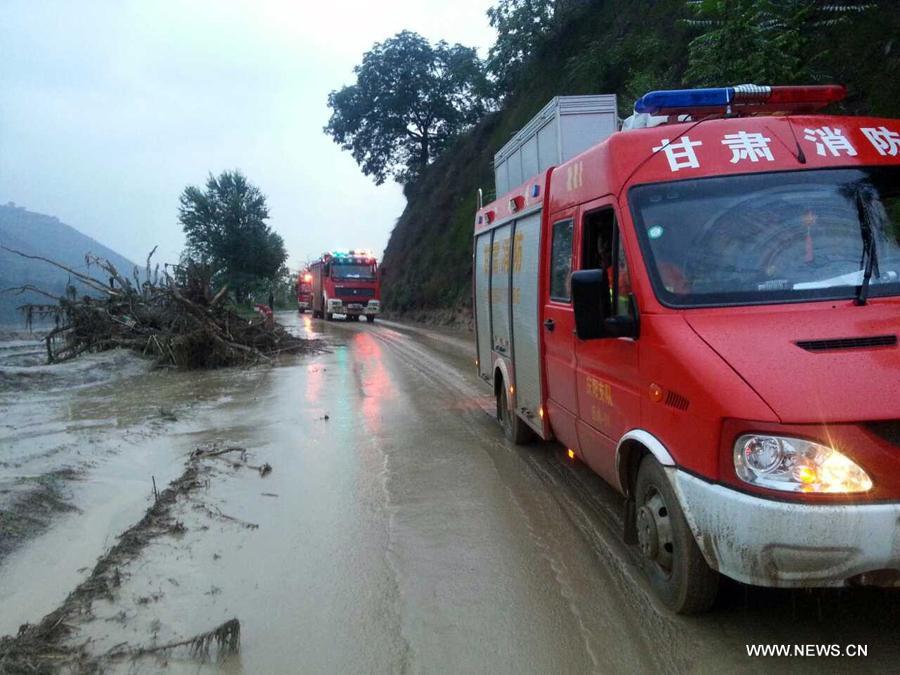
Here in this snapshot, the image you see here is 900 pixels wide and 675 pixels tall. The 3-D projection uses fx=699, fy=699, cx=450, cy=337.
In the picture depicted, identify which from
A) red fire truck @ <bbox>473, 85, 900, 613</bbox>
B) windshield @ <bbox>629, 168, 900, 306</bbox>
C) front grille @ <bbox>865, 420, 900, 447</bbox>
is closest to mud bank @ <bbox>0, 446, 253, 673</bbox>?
red fire truck @ <bbox>473, 85, 900, 613</bbox>

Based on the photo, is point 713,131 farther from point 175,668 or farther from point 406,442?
point 406,442

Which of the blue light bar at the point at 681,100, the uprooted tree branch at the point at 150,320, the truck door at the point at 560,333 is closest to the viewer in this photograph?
the blue light bar at the point at 681,100

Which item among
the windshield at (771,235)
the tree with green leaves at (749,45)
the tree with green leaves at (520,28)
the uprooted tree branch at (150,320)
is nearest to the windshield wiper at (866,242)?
the windshield at (771,235)

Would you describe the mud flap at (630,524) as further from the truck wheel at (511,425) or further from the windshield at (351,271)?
the windshield at (351,271)

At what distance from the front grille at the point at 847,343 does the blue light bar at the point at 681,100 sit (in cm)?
245

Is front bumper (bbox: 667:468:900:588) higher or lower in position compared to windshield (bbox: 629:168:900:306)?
lower

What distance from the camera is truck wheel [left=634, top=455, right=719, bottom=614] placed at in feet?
11.0

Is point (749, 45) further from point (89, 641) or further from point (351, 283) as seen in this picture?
point (351, 283)

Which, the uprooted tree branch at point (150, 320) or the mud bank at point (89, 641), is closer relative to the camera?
the mud bank at point (89, 641)

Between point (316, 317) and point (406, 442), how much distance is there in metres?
34.4

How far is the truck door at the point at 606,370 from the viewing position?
396 cm

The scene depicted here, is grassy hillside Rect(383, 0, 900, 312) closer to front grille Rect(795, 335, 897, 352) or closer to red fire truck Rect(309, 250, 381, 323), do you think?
red fire truck Rect(309, 250, 381, 323)

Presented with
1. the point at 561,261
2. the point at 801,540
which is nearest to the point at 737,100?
the point at 561,261

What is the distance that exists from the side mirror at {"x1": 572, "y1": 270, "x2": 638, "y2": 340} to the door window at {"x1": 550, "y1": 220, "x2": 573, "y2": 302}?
1298 millimetres
